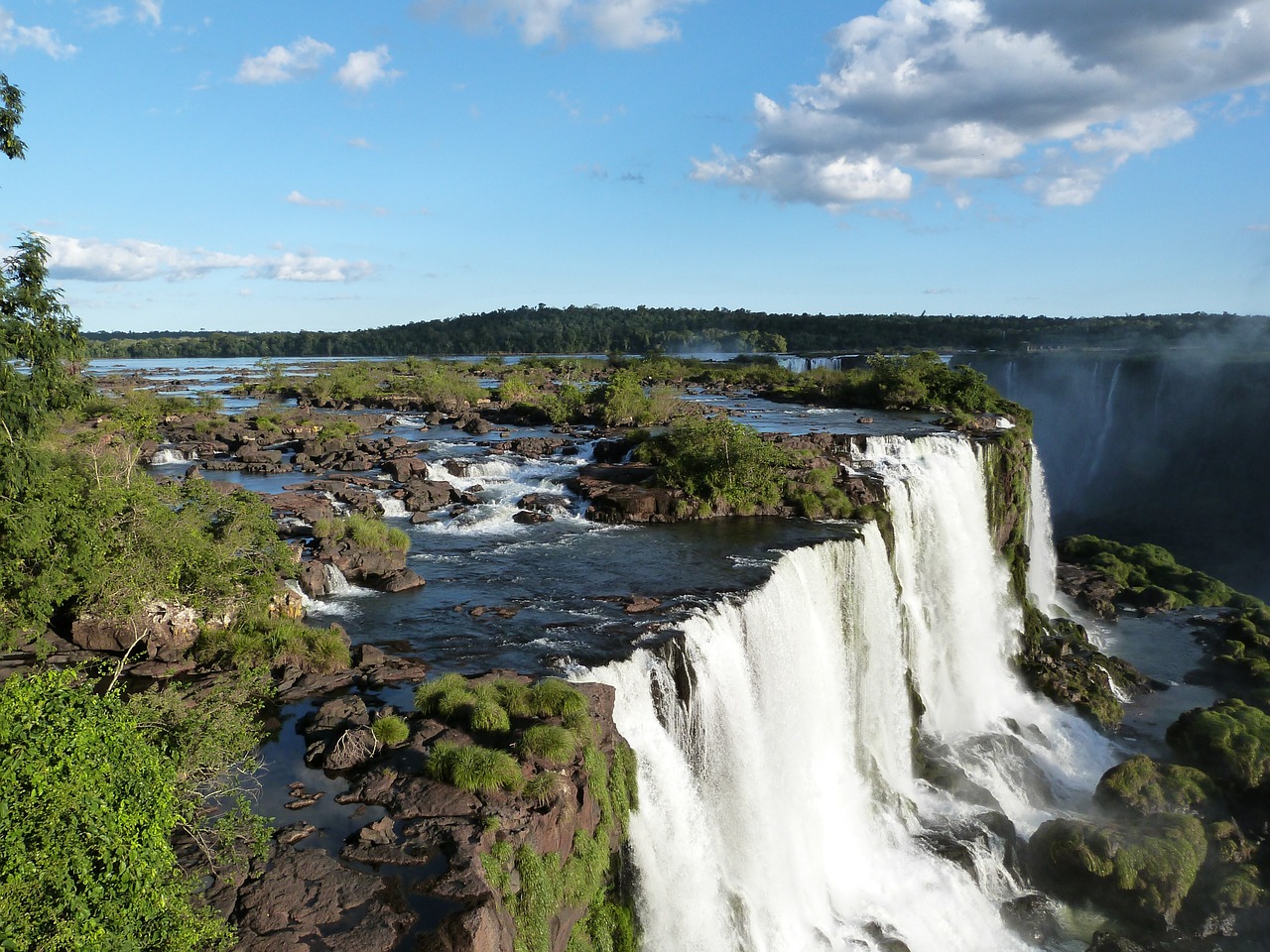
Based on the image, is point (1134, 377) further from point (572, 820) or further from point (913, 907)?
point (572, 820)

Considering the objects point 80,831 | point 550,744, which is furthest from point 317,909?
point 550,744

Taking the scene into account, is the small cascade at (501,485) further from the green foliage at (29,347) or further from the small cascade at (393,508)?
the green foliage at (29,347)

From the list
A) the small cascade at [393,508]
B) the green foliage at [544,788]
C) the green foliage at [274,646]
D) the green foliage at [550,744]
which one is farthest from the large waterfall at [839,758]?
the small cascade at [393,508]

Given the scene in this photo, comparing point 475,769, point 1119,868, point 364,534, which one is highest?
point 364,534

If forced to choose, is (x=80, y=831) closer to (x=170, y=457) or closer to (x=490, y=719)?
(x=490, y=719)

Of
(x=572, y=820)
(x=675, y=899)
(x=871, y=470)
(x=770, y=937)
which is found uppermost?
(x=871, y=470)

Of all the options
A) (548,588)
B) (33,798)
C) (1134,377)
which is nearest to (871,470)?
(548,588)

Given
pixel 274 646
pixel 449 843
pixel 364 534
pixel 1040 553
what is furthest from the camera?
pixel 1040 553
